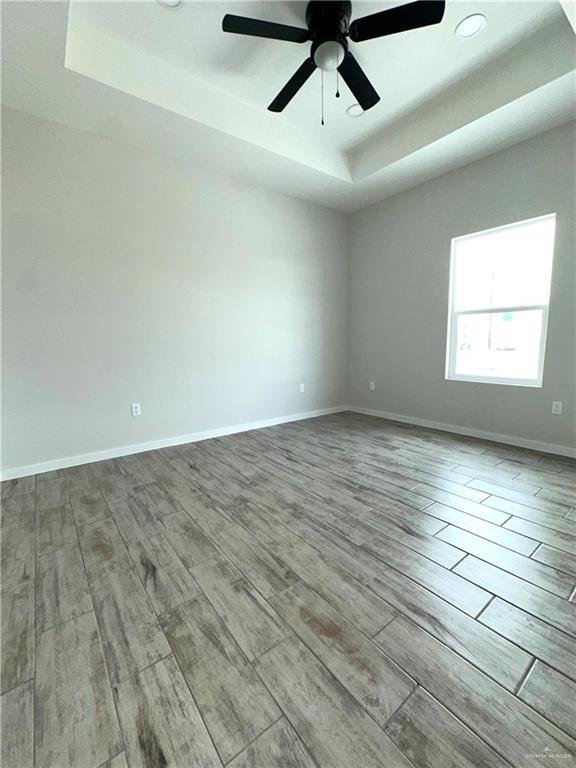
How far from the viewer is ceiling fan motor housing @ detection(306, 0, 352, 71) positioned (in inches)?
76.0

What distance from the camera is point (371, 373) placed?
4586 mm

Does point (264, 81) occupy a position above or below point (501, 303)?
above

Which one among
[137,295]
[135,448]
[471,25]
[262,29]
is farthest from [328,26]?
[135,448]

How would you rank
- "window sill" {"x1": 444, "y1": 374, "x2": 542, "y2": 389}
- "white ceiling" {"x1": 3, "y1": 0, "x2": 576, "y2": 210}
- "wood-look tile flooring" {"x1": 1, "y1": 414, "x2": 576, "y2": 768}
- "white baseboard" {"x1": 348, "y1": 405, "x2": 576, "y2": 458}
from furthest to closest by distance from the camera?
"window sill" {"x1": 444, "y1": 374, "x2": 542, "y2": 389} < "white baseboard" {"x1": 348, "y1": 405, "x2": 576, "y2": 458} < "white ceiling" {"x1": 3, "y1": 0, "x2": 576, "y2": 210} < "wood-look tile flooring" {"x1": 1, "y1": 414, "x2": 576, "y2": 768}

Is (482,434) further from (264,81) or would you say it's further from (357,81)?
(264,81)

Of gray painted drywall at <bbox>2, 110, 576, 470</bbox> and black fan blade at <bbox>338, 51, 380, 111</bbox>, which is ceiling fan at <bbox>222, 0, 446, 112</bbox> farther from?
gray painted drywall at <bbox>2, 110, 576, 470</bbox>

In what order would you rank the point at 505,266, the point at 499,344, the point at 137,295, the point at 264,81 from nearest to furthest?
the point at 264,81, the point at 137,295, the point at 505,266, the point at 499,344

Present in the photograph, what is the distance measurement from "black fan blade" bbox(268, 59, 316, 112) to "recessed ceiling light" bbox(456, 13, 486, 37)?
1.09 meters

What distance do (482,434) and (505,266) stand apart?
181cm

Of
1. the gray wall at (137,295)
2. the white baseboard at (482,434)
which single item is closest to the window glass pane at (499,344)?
the white baseboard at (482,434)

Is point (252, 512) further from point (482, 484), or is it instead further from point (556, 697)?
point (482, 484)

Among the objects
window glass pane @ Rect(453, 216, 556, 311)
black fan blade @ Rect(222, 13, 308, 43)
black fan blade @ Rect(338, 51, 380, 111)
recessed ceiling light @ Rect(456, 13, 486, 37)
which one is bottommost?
window glass pane @ Rect(453, 216, 556, 311)

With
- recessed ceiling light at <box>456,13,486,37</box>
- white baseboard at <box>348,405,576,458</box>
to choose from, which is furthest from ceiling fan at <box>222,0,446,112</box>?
white baseboard at <box>348,405,576,458</box>

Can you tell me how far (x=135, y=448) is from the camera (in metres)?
3.13
